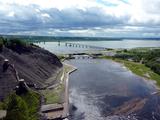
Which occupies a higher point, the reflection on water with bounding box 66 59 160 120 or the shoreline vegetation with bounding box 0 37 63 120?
the shoreline vegetation with bounding box 0 37 63 120

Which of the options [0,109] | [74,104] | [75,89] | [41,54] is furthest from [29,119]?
[41,54]

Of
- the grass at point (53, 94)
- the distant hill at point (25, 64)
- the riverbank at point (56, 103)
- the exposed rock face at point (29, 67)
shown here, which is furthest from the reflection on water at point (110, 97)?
the distant hill at point (25, 64)

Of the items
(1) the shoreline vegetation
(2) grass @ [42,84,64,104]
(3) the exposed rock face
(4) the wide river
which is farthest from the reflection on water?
(3) the exposed rock face

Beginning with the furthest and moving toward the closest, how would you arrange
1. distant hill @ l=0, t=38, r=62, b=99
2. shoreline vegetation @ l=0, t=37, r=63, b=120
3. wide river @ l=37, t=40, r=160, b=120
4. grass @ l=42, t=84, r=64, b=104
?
distant hill @ l=0, t=38, r=62, b=99 < grass @ l=42, t=84, r=64, b=104 < wide river @ l=37, t=40, r=160, b=120 < shoreline vegetation @ l=0, t=37, r=63, b=120

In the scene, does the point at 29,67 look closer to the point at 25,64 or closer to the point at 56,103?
the point at 25,64

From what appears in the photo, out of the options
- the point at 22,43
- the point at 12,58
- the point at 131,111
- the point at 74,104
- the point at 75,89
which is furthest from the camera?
the point at 22,43

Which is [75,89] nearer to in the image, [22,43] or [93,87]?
[93,87]

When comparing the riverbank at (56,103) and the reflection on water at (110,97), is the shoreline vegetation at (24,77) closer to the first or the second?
the riverbank at (56,103)

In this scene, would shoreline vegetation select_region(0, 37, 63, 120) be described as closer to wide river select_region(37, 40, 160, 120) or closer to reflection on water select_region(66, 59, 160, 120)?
reflection on water select_region(66, 59, 160, 120)
